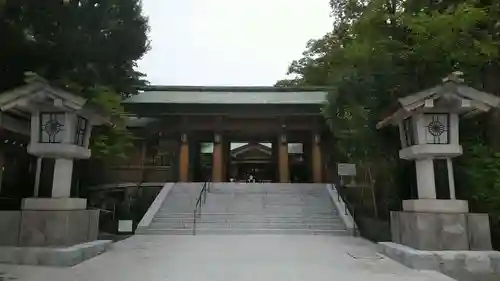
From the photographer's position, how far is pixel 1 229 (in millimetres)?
8367

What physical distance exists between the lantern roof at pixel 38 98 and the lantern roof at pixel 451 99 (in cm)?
669

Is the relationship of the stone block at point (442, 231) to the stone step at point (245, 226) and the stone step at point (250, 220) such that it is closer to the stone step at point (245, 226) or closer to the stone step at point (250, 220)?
the stone step at point (245, 226)

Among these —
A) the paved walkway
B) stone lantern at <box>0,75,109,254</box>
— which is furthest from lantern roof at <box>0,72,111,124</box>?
the paved walkway

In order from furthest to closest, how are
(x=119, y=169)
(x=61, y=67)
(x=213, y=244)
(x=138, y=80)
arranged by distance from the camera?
(x=119, y=169) < (x=138, y=80) < (x=61, y=67) < (x=213, y=244)

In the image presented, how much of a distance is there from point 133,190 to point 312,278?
13.9 m

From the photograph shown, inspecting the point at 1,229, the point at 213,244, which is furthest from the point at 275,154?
the point at 1,229

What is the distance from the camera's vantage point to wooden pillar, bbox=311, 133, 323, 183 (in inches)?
879

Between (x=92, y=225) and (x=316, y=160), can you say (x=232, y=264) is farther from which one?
(x=316, y=160)

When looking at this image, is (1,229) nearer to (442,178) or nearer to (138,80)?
(442,178)

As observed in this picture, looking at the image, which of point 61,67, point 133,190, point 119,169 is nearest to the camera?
point 61,67

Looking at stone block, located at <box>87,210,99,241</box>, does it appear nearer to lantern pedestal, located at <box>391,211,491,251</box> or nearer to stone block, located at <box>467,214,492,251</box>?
lantern pedestal, located at <box>391,211,491,251</box>

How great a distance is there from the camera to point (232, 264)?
7.74m

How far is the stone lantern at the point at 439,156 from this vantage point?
26.2ft

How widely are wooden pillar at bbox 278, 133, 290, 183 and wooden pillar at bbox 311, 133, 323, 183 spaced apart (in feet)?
4.72
